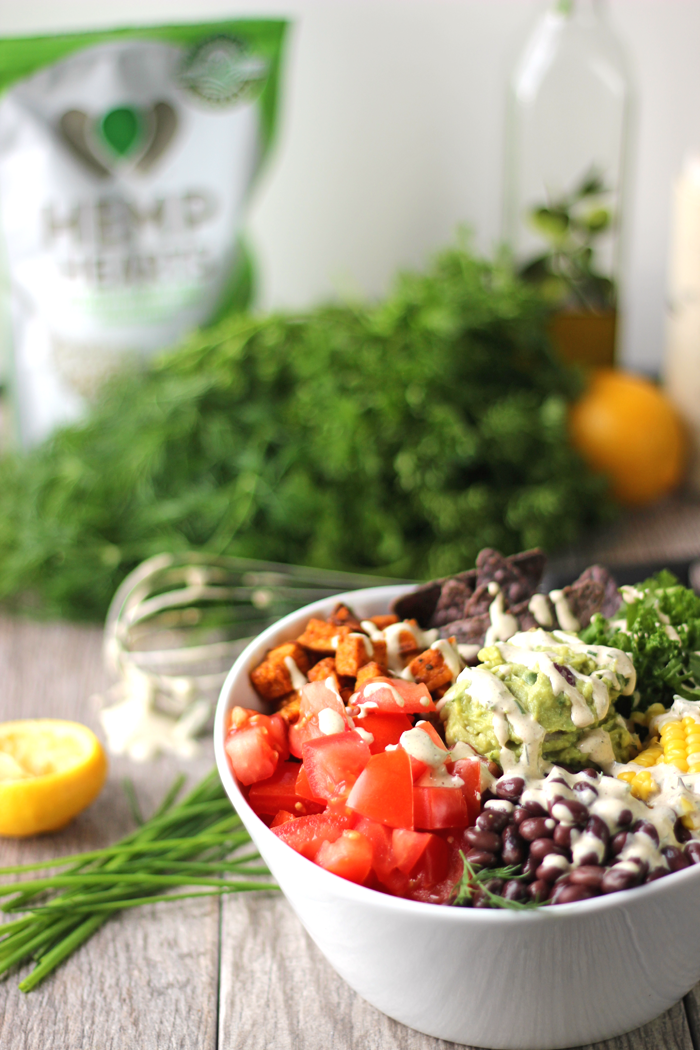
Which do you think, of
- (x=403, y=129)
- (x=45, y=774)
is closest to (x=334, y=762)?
(x=45, y=774)

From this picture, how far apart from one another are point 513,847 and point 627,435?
3.88 ft

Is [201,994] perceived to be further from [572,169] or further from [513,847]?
[572,169]

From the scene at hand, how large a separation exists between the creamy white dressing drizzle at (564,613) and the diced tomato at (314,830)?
0.33 metres

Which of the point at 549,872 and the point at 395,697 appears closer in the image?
the point at 549,872

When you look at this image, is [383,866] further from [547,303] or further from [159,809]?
[547,303]

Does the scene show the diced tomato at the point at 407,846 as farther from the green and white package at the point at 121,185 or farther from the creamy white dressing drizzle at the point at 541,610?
the green and white package at the point at 121,185

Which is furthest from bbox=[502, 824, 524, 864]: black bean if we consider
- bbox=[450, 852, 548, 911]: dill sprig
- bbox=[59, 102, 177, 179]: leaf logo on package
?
bbox=[59, 102, 177, 179]: leaf logo on package

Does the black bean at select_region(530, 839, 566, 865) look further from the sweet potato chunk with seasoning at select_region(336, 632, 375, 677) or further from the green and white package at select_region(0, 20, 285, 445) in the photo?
the green and white package at select_region(0, 20, 285, 445)

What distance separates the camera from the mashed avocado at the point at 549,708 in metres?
0.84

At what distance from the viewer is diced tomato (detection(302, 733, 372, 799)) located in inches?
33.2

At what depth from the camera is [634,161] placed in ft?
7.37

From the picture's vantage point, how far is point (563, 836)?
2.48 ft

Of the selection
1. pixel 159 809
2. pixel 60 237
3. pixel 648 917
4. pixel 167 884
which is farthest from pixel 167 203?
pixel 648 917

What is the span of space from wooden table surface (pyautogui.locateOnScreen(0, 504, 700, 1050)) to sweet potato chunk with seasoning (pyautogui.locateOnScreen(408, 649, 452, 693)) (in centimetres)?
30
